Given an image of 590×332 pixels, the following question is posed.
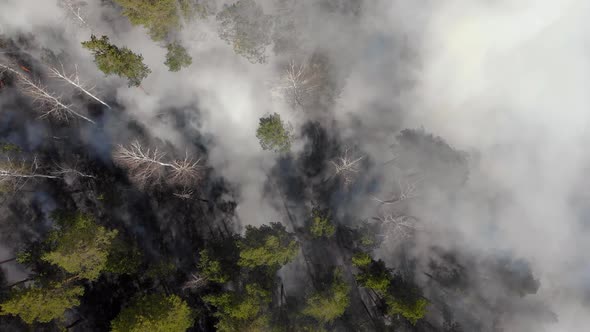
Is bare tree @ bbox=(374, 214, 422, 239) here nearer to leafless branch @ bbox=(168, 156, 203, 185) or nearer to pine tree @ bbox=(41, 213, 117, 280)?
leafless branch @ bbox=(168, 156, 203, 185)

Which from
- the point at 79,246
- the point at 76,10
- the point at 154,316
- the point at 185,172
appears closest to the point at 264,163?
the point at 185,172

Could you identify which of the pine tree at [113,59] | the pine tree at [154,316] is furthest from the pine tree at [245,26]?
the pine tree at [154,316]

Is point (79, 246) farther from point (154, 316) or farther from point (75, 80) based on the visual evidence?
point (75, 80)

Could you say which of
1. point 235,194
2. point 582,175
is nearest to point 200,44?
point 235,194

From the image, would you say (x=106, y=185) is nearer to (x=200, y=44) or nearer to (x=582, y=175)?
(x=200, y=44)

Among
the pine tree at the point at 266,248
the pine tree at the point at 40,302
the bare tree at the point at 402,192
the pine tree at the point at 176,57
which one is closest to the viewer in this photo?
the pine tree at the point at 40,302

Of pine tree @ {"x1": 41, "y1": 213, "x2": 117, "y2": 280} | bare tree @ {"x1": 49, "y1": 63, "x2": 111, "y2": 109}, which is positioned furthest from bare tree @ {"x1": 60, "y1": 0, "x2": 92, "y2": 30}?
pine tree @ {"x1": 41, "y1": 213, "x2": 117, "y2": 280}

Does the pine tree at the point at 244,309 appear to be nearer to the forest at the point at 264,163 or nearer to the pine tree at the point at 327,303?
the forest at the point at 264,163
